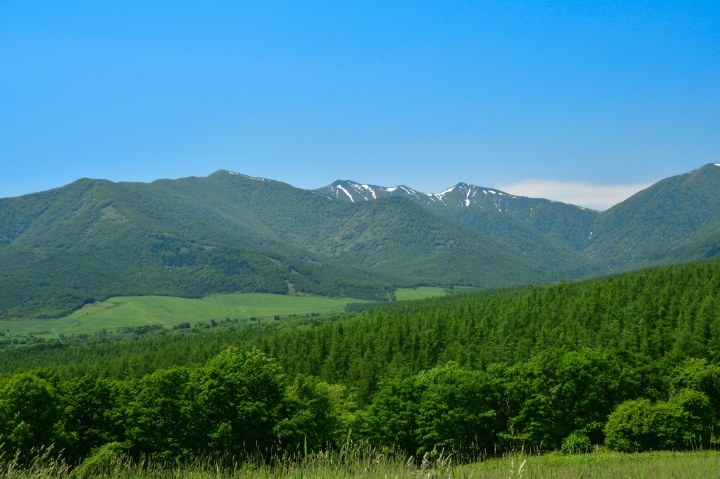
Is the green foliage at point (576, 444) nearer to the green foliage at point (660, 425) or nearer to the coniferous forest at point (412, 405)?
the coniferous forest at point (412, 405)

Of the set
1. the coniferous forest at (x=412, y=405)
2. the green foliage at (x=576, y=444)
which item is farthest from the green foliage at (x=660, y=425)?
the green foliage at (x=576, y=444)

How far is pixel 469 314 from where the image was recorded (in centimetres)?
13500

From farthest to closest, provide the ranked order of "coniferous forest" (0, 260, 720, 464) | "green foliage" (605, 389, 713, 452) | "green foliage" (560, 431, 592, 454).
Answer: "green foliage" (560, 431, 592, 454) < "green foliage" (605, 389, 713, 452) < "coniferous forest" (0, 260, 720, 464)

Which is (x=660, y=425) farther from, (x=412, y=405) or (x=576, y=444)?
(x=412, y=405)

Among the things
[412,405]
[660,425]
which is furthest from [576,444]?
[412,405]

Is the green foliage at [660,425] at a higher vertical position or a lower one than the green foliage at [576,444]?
higher

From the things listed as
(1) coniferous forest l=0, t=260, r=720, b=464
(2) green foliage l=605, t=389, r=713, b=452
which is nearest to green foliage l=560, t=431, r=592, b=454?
(1) coniferous forest l=0, t=260, r=720, b=464

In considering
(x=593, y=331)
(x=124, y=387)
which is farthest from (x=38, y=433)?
(x=593, y=331)

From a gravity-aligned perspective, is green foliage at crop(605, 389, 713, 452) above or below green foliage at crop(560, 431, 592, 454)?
above

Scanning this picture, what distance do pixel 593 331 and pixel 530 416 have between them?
46.3 metres

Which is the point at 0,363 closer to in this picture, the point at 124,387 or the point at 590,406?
the point at 124,387

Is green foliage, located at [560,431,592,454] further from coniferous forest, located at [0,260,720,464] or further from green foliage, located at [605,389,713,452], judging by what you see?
green foliage, located at [605,389,713,452]

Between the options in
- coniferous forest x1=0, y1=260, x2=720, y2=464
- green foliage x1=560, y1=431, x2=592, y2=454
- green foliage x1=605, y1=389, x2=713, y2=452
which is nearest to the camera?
coniferous forest x1=0, y1=260, x2=720, y2=464

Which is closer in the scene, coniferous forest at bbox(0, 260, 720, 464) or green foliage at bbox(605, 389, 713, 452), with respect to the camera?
coniferous forest at bbox(0, 260, 720, 464)
